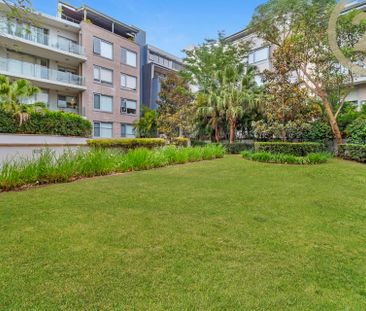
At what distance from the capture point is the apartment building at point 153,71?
34.1 meters

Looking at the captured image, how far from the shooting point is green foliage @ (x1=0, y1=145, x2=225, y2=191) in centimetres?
676

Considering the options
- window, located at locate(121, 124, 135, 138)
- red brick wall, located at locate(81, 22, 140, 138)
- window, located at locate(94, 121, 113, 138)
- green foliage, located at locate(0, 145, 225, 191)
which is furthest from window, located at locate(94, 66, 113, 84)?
green foliage, located at locate(0, 145, 225, 191)

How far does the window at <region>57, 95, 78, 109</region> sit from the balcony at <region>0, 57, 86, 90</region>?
200 centimetres

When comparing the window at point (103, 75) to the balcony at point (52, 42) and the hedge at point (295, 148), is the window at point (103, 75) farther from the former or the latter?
the hedge at point (295, 148)

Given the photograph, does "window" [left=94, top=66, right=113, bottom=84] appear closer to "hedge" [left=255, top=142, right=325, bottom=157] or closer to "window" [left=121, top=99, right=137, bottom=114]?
"window" [left=121, top=99, right=137, bottom=114]

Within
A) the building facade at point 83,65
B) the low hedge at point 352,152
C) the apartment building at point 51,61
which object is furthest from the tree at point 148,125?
the low hedge at point 352,152

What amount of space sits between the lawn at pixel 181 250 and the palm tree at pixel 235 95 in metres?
11.9

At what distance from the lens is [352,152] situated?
1288cm

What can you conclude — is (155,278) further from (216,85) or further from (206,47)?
(206,47)

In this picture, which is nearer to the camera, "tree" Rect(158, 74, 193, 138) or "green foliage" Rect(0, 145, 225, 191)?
"green foliage" Rect(0, 145, 225, 191)

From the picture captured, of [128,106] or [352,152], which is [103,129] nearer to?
[128,106]

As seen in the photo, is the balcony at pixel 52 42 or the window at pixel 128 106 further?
the window at pixel 128 106

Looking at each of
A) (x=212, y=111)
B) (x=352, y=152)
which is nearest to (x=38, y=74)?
(x=212, y=111)

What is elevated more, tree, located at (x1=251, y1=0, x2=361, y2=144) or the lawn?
tree, located at (x1=251, y1=0, x2=361, y2=144)
